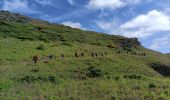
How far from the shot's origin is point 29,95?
19922 mm

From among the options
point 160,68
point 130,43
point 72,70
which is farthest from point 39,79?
point 130,43

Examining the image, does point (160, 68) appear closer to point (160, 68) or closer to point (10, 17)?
point (160, 68)

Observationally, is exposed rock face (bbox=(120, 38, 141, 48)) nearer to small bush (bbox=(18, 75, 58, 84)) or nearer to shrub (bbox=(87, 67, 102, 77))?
shrub (bbox=(87, 67, 102, 77))

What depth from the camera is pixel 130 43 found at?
375ft

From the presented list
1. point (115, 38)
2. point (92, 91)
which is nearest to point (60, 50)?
point (115, 38)

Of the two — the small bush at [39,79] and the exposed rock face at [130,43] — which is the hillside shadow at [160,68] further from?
the exposed rock face at [130,43]

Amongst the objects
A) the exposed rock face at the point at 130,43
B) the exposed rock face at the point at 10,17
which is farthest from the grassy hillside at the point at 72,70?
the exposed rock face at the point at 10,17

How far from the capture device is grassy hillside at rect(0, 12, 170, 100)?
2095 cm

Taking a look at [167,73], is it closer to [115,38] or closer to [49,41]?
[49,41]

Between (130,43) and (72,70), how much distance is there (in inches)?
2901

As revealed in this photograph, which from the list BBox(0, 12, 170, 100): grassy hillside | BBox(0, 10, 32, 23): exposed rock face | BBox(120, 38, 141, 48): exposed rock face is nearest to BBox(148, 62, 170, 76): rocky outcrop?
BBox(0, 12, 170, 100): grassy hillside

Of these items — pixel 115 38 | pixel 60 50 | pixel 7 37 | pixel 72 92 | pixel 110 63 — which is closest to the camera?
pixel 72 92

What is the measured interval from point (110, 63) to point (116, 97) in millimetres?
34305

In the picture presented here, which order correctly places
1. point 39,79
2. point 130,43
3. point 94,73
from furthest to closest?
point 130,43, point 94,73, point 39,79
